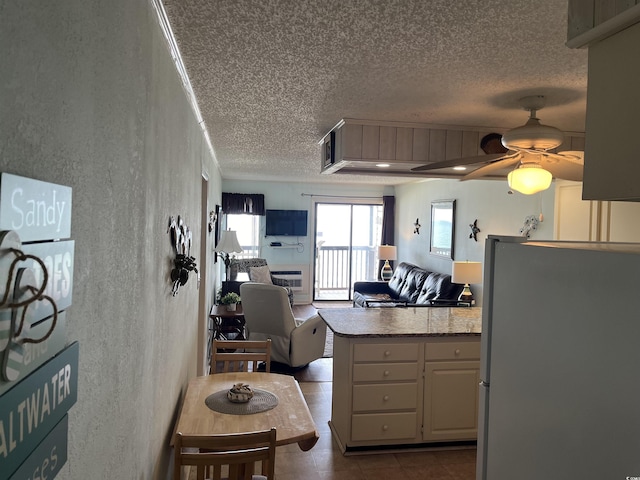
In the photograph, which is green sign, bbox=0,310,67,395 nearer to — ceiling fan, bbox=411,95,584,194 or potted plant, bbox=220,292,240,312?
ceiling fan, bbox=411,95,584,194

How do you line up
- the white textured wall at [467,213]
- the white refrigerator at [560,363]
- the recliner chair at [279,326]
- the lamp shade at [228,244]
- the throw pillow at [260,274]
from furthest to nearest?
the throw pillow at [260,274] < the lamp shade at [228,244] < the recliner chair at [279,326] < the white textured wall at [467,213] < the white refrigerator at [560,363]

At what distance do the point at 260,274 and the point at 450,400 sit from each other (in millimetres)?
5108

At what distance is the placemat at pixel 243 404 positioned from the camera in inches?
84.4

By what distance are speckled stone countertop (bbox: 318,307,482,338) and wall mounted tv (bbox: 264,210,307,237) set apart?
16.2 ft

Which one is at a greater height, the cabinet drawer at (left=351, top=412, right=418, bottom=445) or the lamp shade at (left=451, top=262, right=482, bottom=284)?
the lamp shade at (left=451, top=262, right=482, bottom=284)

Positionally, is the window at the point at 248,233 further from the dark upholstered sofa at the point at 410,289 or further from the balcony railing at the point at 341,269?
the dark upholstered sofa at the point at 410,289

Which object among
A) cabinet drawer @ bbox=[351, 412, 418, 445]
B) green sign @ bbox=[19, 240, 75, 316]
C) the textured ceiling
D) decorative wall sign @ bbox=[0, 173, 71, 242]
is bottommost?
cabinet drawer @ bbox=[351, 412, 418, 445]

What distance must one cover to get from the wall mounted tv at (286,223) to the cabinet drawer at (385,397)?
5773mm

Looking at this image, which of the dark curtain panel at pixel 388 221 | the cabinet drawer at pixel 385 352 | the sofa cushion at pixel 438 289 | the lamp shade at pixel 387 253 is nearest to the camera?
the cabinet drawer at pixel 385 352

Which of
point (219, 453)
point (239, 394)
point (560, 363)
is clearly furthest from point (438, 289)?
point (560, 363)

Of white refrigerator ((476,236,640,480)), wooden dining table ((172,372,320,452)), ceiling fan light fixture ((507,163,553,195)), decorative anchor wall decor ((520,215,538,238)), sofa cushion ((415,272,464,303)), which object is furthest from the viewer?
sofa cushion ((415,272,464,303))

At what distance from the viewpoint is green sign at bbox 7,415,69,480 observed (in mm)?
639

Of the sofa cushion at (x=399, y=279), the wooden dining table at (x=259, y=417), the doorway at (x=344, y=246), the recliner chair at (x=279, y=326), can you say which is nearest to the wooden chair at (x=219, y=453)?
the wooden dining table at (x=259, y=417)

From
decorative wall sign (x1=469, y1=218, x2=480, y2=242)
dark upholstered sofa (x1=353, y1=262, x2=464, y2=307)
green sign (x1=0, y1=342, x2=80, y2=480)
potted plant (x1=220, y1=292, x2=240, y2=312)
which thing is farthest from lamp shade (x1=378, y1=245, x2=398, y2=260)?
green sign (x1=0, y1=342, x2=80, y2=480)
